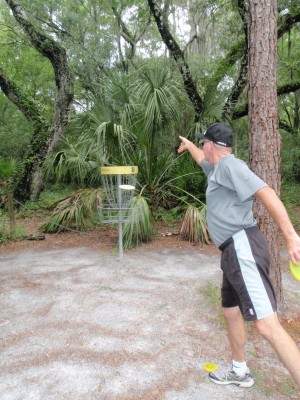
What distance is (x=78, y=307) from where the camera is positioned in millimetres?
3641

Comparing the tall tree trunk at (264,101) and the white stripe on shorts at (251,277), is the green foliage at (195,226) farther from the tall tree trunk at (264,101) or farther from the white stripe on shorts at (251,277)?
the white stripe on shorts at (251,277)

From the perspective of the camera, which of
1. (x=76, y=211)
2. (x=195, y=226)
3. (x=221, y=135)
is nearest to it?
(x=221, y=135)

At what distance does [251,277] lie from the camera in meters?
2.09

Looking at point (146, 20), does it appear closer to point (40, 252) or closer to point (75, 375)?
point (40, 252)

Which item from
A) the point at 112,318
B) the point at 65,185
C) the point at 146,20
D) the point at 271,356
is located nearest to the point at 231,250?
the point at 271,356

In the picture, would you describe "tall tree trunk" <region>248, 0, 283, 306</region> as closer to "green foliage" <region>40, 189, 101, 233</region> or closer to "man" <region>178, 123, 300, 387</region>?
"man" <region>178, 123, 300, 387</region>

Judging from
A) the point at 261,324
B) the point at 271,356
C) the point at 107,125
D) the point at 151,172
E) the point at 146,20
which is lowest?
the point at 271,356

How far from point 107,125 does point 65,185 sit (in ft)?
22.2

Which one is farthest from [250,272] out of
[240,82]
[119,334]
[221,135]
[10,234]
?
[240,82]

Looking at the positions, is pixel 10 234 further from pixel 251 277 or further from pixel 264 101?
pixel 251 277

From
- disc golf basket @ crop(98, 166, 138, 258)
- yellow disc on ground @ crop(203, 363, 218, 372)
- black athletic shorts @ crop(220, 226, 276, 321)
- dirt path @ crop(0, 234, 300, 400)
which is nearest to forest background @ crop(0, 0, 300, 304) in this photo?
disc golf basket @ crop(98, 166, 138, 258)

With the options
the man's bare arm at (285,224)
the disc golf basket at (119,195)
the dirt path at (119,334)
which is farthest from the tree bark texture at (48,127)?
Result: the man's bare arm at (285,224)

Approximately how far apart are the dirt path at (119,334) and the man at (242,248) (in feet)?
0.97

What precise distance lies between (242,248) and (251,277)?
0.17 meters
